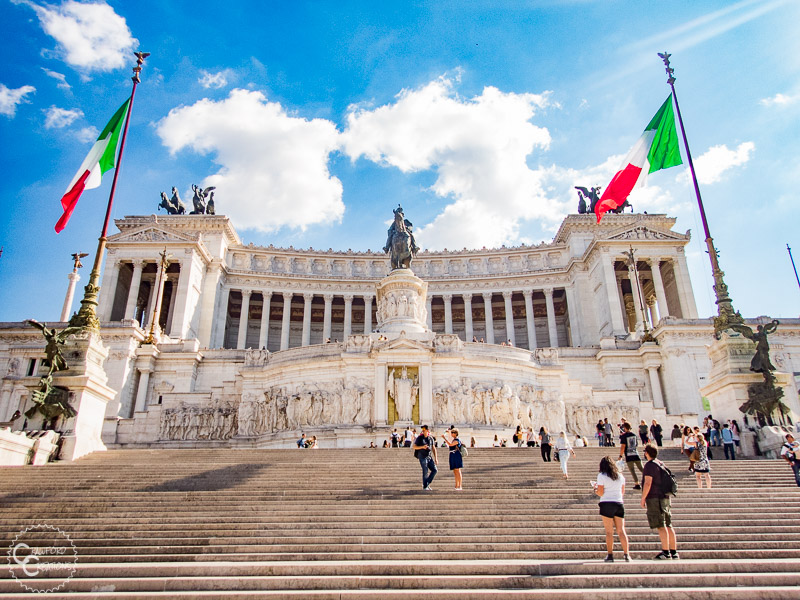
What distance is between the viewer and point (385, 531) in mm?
10414

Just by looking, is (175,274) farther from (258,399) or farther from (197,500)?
(197,500)

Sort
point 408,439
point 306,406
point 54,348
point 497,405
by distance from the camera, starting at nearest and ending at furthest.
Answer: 1. point 54,348
2. point 408,439
3. point 497,405
4. point 306,406

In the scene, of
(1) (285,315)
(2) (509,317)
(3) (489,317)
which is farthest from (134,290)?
(2) (509,317)

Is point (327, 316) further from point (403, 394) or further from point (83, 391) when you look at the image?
point (83, 391)

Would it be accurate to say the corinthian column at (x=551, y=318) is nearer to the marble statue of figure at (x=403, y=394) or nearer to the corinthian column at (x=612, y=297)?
the corinthian column at (x=612, y=297)

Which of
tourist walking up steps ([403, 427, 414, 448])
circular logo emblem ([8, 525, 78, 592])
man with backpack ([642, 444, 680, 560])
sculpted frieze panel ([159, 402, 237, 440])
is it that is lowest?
circular logo emblem ([8, 525, 78, 592])

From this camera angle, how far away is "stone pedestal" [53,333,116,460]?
58.8 ft

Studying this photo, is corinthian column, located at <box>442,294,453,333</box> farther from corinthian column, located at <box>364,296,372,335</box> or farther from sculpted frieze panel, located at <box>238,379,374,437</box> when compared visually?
sculpted frieze panel, located at <box>238,379,374,437</box>

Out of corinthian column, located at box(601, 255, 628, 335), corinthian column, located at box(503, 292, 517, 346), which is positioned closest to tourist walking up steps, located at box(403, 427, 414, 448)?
corinthian column, located at box(601, 255, 628, 335)

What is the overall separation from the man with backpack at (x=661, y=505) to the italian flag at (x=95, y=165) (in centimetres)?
2103

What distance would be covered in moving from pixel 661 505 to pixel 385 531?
462cm

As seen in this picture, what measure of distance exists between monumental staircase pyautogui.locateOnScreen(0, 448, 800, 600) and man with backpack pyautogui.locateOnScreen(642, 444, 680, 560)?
299mm

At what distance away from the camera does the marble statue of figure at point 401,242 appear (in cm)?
3850

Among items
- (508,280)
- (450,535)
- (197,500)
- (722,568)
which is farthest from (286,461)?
(508,280)
